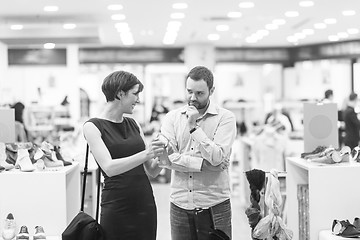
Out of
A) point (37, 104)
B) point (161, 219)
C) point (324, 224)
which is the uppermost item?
point (37, 104)

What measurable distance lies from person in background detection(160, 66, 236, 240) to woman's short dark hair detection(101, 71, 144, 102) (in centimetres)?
30

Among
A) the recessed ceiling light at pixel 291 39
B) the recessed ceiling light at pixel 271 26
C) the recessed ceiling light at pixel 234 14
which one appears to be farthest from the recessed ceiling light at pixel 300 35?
the recessed ceiling light at pixel 234 14

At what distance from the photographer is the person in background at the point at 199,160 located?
282cm

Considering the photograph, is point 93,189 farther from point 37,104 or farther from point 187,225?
point 37,104

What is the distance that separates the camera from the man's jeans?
2848mm

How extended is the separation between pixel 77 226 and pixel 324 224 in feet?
6.17

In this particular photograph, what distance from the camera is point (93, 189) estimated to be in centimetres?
583

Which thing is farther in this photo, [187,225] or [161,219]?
[161,219]

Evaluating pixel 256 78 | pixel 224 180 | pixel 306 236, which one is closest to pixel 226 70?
pixel 256 78

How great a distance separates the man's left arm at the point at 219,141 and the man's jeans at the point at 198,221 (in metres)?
0.25

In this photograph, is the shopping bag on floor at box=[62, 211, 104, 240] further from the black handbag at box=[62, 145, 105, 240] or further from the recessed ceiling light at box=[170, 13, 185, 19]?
the recessed ceiling light at box=[170, 13, 185, 19]

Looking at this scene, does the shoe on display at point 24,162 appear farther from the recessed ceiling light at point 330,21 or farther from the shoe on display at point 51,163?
the recessed ceiling light at point 330,21

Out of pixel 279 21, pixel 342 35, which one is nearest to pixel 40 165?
pixel 279 21

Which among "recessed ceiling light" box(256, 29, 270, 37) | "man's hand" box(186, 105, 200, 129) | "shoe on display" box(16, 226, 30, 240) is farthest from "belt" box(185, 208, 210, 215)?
"recessed ceiling light" box(256, 29, 270, 37)
